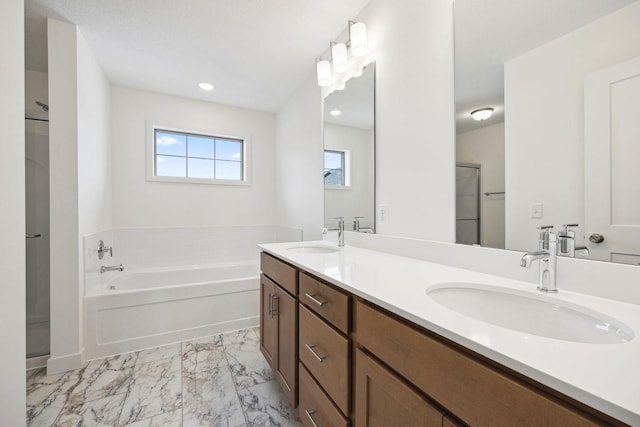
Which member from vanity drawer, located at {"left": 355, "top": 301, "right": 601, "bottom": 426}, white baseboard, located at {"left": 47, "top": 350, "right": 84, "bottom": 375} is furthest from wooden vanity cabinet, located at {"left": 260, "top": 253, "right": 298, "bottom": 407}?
white baseboard, located at {"left": 47, "top": 350, "right": 84, "bottom": 375}

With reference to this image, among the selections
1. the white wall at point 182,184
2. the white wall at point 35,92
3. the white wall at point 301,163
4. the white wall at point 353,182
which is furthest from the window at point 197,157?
the white wall at point 353,182

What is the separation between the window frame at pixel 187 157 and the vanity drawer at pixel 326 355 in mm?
2534

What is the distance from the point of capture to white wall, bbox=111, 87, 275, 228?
9.34ft

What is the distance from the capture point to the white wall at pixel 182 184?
9.34 ft

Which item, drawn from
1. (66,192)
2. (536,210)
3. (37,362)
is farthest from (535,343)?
(37,362)

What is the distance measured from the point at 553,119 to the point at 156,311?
2794 mm

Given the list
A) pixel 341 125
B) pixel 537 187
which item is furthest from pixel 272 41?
pixel 537 187

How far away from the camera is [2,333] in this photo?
0.97 metres

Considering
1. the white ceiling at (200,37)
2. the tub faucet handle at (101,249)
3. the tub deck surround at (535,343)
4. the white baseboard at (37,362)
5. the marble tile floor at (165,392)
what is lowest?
the marble tile floor at (165,392)

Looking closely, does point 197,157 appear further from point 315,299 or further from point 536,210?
point 536,210

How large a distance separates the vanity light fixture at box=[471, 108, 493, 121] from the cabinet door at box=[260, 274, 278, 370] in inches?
52.3

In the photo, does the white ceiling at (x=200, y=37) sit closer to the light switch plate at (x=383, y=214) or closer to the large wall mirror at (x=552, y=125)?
the large wall mirror at (x=552, y=125)

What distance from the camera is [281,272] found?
4.78 ft

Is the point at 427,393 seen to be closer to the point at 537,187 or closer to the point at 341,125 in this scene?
the point at 537,187
